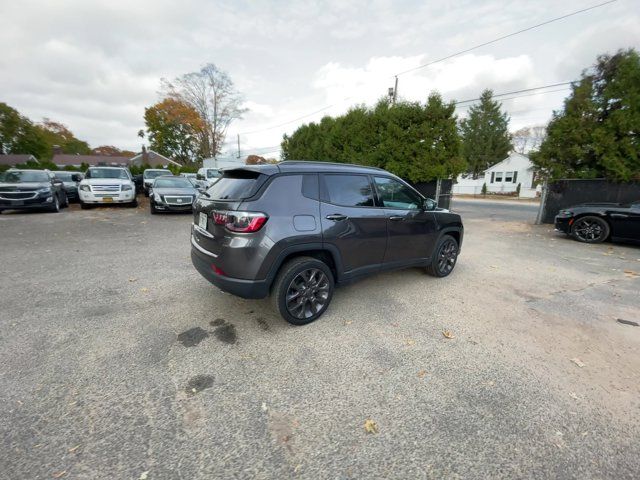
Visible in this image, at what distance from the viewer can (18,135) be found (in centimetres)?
4519

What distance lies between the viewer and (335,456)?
1.79 metres

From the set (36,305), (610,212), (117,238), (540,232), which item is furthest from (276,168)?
(540,232)

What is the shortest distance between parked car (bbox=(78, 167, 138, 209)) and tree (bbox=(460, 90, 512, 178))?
129 feet

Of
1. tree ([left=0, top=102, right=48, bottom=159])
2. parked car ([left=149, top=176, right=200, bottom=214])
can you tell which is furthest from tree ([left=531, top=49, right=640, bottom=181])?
tree ([left=0, top=102, right=48, bottom=159])

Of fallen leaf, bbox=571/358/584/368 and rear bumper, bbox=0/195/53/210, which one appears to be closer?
fallen leaf, bbox=571/358/584/368

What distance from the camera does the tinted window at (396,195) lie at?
12.9ft

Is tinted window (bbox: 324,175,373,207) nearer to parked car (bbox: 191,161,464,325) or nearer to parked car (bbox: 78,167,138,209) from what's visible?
parked car (bbox: 191,161,464,325)

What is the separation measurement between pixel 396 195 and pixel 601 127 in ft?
32.4

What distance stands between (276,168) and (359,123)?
11.1 meters

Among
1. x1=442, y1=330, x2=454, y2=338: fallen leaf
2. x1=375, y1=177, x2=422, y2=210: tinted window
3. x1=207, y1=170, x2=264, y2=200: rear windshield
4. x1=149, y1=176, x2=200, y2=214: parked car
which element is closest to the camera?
x1=207, y1=170, x2=264, y2=200: rear windshield

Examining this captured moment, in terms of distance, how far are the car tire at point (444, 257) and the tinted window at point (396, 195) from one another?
2.98ft

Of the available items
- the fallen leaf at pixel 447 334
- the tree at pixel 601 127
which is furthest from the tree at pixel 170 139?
the fallen leaf at pixel 447 334

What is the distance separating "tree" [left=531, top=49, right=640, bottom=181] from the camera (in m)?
8.86

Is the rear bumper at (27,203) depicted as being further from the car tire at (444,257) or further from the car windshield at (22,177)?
the car tire at (444,257)
